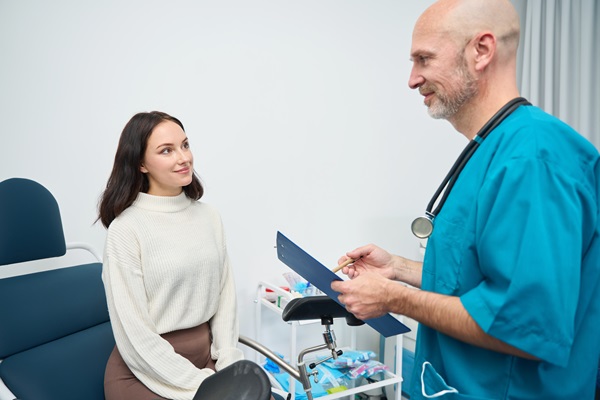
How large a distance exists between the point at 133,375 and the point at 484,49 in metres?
1.20

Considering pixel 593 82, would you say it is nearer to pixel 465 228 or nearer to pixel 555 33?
pixel 555 33

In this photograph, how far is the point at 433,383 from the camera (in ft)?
2.99

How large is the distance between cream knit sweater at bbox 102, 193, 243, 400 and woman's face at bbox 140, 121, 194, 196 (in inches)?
2.2

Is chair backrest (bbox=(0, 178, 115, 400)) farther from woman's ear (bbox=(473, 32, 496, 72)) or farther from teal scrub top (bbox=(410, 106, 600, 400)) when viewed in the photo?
woman's ear (bbox=(473, 32, 496, 72))

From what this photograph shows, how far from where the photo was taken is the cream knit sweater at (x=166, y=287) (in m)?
1.23

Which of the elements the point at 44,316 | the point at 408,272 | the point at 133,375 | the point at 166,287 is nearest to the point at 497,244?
the point at 408,272

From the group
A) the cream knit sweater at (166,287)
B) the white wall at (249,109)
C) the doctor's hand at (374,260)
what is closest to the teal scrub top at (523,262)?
the doctor's hand at (374,260)

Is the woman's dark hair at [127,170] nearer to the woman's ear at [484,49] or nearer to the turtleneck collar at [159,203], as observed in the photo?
the turtleneck collar at [159,203]

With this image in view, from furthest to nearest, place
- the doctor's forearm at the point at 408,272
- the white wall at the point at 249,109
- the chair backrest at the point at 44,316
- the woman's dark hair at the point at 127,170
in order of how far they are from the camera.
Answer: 1. the white wall at the point at 249,109
2. the woman's dark hair at the point at 127,170
3. the doctor's forearm at the point at 408,272
4. the chair backrest at the point at 44,316

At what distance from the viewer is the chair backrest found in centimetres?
112

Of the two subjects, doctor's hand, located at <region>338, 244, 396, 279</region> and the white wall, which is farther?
the white wall

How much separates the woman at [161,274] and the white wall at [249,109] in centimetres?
53

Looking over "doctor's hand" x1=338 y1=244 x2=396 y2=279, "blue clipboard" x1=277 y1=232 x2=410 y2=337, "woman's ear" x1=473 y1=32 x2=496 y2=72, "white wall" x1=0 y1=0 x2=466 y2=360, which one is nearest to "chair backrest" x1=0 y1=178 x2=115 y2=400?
"white wall" x1=0 y1=0 x2=466 y2=360

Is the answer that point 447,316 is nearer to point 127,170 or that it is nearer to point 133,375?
point 133,375
